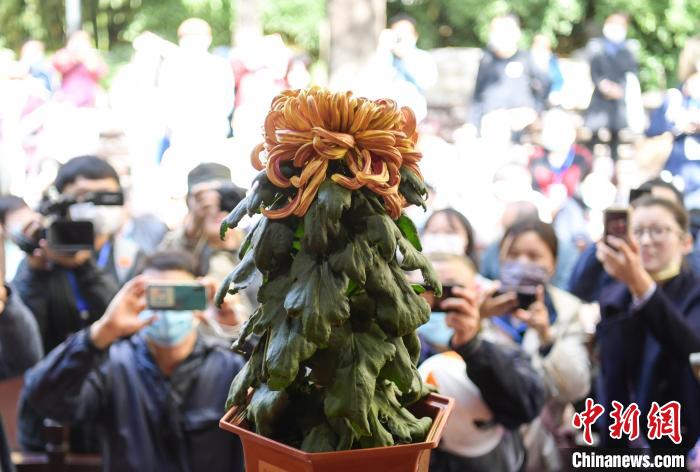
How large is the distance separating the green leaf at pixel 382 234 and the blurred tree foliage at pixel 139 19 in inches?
574

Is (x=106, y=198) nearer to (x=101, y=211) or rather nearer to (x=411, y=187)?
(x=101, y=211)

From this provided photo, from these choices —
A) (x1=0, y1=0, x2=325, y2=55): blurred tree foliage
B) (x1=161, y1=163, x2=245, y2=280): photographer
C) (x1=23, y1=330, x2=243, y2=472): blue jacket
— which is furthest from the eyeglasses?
(x1=0, y1=0, x2=325, y2=55): blurred tree foliage

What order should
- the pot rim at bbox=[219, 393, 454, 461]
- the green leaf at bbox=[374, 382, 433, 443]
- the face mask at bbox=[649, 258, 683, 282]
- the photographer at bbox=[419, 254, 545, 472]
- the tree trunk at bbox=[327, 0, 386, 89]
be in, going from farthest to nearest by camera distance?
1. the tree trunk at bbox=[327, 0, 386, 89]
2. the face mask at bbox=[649, 258, 683, 282]
3. the photographer at bbox=[419, 254, 545, 472]
4. the green leaf at bbox=[374, 382, 433, 443]
5. the pot rim at bbox=[219, 393, 454, 461]

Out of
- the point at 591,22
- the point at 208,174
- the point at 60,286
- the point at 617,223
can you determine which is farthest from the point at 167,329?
the point at 591,22

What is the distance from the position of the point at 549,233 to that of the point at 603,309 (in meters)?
0.44

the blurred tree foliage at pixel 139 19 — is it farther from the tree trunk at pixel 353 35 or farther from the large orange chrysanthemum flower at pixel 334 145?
the large orange chrysanthemum flower at pixel 334 145

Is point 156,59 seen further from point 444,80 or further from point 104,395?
point 104,395

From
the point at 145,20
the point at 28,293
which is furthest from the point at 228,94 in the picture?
the point at 145,20

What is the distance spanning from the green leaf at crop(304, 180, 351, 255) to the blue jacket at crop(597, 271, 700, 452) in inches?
76.9

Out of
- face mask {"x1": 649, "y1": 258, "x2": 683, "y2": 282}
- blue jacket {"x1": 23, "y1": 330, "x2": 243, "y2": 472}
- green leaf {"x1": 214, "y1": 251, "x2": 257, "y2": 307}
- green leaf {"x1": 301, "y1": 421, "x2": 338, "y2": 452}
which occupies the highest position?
green leaf {"x1": 214, "y1": 251, "x2": 257, "y2": 307}

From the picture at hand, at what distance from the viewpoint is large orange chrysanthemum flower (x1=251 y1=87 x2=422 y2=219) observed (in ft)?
4.06

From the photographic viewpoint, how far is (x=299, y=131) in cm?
126

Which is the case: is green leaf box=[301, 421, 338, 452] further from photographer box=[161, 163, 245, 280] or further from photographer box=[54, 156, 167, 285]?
photographer box=[54, 156, 167, 285]

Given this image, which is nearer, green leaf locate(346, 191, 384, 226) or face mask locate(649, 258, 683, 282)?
green leaf locate(346, 191, 384, 226)
